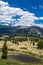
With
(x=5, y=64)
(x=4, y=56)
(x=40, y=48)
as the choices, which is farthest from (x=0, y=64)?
(x=40, y=48)

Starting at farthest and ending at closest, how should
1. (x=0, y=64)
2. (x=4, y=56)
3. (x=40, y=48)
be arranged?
(x=40, y=48), (x=4, y=56), (x=0, y=64)

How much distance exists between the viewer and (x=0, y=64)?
68250mm

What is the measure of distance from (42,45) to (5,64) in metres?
101

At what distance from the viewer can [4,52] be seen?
93.6 m

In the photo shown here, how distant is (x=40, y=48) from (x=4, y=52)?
255 ft

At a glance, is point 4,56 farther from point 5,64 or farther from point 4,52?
point 5,64

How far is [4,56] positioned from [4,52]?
271cm

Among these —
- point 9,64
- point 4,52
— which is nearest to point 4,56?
point 4,52

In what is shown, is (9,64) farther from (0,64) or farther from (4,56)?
(4,56)

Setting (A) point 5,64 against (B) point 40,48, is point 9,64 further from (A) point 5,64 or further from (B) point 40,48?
(B) point 40,48

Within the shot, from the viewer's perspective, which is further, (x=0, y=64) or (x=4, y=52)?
(x=4, y=52)

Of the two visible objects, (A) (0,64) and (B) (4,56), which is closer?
(A) (0,64)

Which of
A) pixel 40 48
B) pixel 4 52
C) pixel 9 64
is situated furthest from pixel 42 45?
pixel 9 64

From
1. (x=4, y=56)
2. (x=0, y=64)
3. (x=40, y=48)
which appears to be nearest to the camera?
(x=0, y=64)
